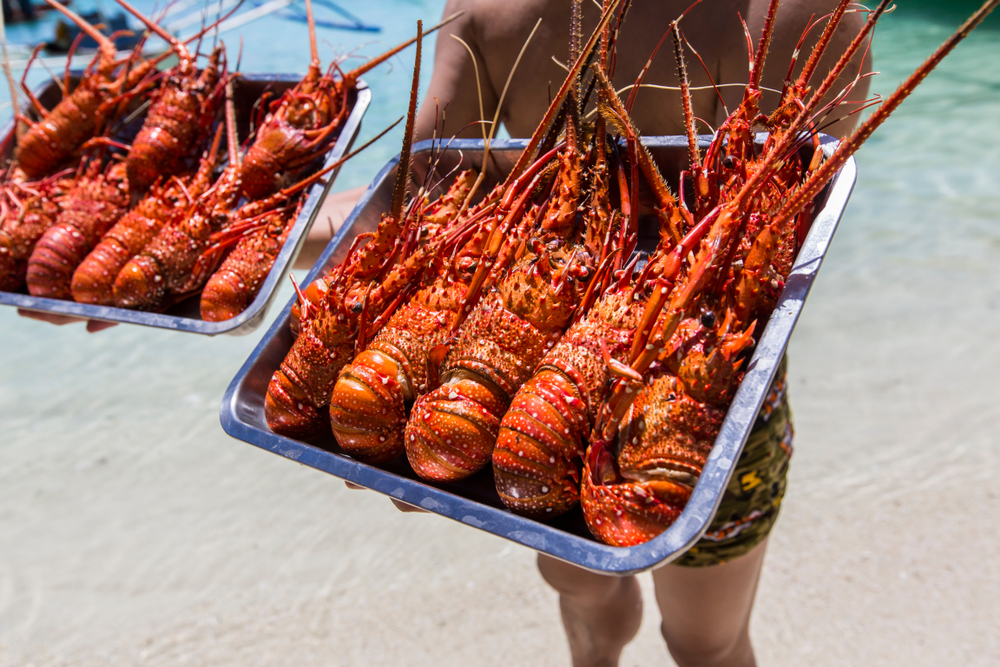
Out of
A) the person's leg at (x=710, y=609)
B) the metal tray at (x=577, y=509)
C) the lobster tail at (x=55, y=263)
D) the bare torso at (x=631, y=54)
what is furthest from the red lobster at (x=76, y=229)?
the person's leg at (x=710, y=609)

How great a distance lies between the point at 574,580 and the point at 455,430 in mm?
1079

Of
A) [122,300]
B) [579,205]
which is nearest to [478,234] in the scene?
[579,205]

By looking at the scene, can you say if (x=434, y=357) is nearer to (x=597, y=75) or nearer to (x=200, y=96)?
(x=597, y=75)

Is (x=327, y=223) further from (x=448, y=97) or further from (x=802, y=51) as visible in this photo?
(x=802, y=51)

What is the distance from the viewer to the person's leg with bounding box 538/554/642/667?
6.28 ft

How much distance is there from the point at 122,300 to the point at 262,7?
10152 mm

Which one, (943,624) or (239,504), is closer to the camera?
(943,624)

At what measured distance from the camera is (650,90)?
162cm

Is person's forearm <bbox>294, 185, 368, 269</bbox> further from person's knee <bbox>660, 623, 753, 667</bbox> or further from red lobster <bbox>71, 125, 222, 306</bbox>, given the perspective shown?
person's knee <bbox>660, 623, 753, 667</bbox>

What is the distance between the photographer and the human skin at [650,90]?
54.9 inches

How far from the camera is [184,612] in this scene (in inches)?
→ 113

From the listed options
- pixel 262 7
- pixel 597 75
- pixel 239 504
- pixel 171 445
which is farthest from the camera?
pixel 262 7

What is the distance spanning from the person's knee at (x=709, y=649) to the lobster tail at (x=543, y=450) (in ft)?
3.74

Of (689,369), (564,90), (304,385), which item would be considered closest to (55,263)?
(304,385)
